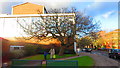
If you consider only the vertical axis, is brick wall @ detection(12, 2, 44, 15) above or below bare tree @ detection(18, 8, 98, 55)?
above

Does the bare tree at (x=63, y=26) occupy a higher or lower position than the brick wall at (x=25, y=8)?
lower

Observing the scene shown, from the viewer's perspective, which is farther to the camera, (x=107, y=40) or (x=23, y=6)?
(x=107, y=40)

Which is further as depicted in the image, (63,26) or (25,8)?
(25,8)

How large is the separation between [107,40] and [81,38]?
3144 centimetres

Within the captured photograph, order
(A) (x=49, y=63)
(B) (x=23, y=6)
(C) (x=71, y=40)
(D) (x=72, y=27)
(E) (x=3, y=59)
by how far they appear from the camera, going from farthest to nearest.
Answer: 1. (B) (x=23, y=6)
2. (C) (x=71, y=40)
3. (D) (x=72, y=27)
4. (E) (x=3, y=59)
5. (A) (x=49, y=63)

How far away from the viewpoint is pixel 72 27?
1658 cm

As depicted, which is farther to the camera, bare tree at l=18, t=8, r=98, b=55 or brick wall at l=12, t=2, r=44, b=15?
brick wall at l=12, t=2, r=44, b=15

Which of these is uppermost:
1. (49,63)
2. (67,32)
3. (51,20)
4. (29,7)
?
(29,7)

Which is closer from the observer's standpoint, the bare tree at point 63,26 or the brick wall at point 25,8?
the bare tree at point 63,26

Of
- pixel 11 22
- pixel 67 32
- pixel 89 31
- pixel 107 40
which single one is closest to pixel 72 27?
pixel 67 32

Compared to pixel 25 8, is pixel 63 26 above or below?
below

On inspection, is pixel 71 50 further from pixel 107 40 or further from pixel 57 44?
pixel 107 40

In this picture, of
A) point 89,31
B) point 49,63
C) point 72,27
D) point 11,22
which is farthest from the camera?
point 11,22

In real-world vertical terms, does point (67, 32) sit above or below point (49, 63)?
above
